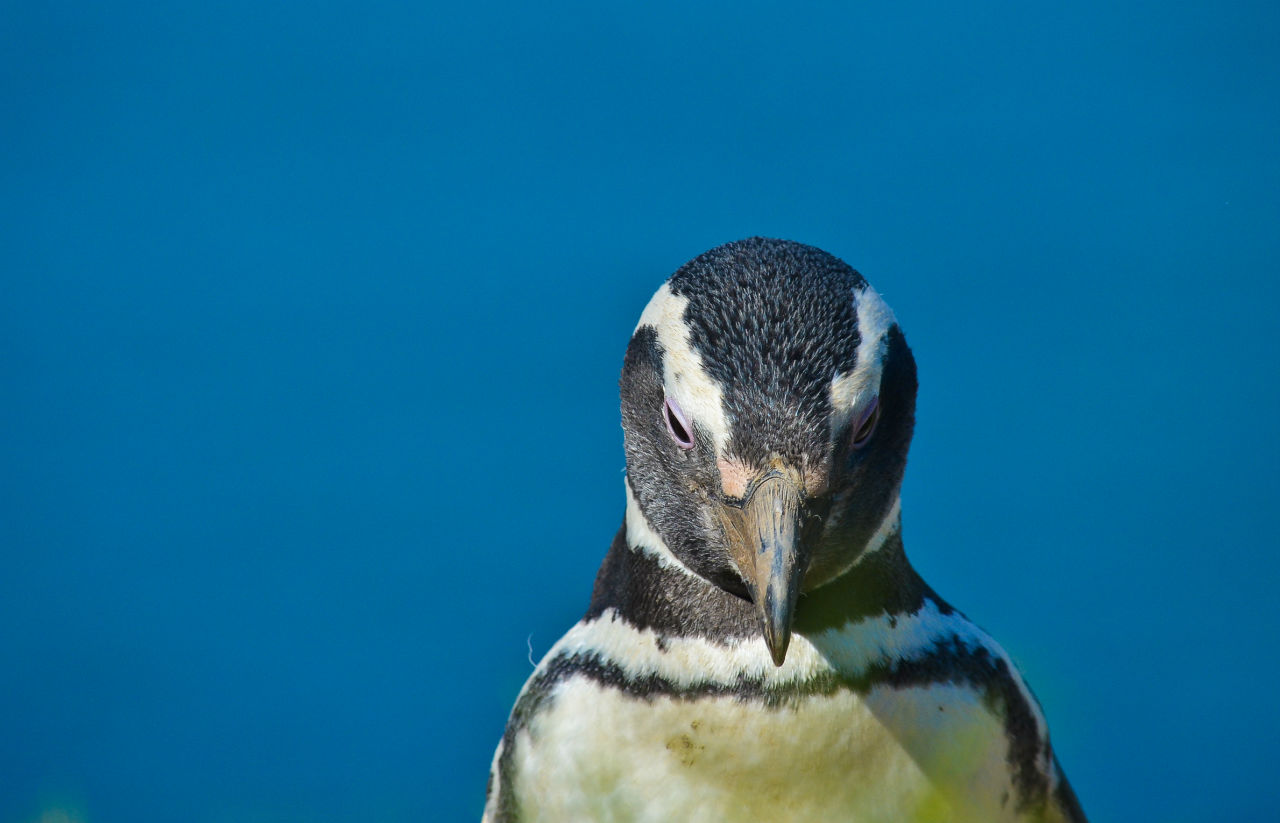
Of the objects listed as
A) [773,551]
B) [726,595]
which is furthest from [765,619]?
[726,595]

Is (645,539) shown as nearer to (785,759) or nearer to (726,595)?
(726,595)

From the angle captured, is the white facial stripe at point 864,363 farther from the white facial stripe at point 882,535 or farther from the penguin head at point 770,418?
the white facial stripe at point 882,535

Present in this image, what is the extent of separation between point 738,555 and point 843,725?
0.17 meters

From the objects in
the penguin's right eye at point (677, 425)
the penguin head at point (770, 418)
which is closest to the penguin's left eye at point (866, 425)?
the penguin head at point (770, 418)

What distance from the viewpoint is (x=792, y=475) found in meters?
0.79

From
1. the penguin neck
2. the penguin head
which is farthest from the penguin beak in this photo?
the penguin neck

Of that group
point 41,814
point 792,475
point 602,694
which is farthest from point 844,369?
point 41,814

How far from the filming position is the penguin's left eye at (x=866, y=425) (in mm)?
821

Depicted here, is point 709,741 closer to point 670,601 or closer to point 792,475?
point 670,601

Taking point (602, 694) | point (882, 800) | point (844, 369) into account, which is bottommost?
point (882, 800)

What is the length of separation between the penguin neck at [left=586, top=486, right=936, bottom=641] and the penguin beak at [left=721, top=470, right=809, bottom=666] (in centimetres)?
11

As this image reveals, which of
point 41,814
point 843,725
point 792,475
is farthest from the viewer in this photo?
point 41,814

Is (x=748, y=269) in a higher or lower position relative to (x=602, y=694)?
higher

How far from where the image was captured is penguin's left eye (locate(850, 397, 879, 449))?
2.69 ft
